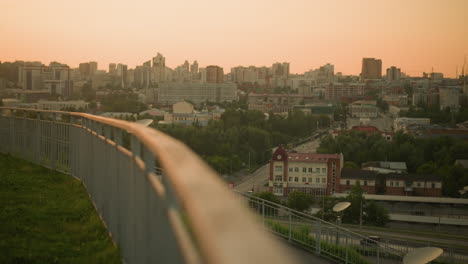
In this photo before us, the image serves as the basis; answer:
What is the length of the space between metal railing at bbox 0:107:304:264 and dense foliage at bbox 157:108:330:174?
12.2 metres

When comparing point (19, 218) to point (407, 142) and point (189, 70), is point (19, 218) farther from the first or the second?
point (189, 70)

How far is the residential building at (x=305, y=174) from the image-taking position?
45.6 ft

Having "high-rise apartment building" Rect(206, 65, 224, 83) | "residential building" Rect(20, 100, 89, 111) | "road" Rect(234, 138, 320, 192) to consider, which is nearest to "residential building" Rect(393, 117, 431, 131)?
"road" Rect(234, 138, 320, 192)

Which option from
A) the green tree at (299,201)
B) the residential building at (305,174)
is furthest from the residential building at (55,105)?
the green tree at (299,201)

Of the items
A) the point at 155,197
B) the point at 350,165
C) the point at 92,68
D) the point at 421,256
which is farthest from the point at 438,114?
the point at 92,68

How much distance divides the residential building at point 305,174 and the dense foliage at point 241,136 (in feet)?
6.41

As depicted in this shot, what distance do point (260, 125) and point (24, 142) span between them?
21752 mm

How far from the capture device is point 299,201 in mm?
12508

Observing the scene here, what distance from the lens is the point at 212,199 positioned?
0.46m

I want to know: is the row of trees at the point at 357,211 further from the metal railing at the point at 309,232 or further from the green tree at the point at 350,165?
the metal railing at the point at 309,232

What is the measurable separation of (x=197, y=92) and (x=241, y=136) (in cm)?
2936

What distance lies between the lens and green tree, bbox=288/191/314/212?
12.4 metres

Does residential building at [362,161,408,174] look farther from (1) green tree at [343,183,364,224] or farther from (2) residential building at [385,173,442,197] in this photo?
(1) green tree at [343,183,364,224]

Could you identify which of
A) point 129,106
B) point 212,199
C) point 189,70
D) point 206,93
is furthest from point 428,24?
point 189,70
